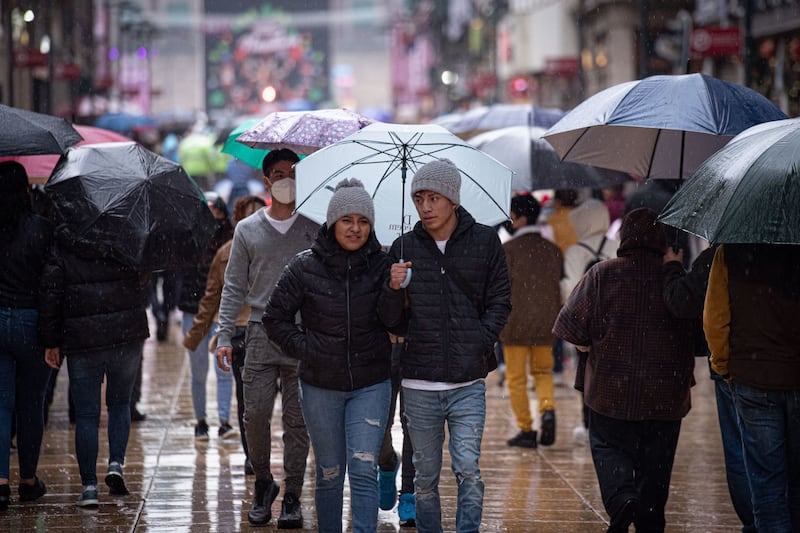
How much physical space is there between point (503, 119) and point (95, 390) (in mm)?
6558

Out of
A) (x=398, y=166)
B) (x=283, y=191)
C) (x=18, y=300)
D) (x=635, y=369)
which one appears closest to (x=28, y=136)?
(x=18, y=300)

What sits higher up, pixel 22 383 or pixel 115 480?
pixel 22 383

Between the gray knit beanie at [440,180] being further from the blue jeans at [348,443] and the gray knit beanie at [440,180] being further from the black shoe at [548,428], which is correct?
the black shoe at [548,428]

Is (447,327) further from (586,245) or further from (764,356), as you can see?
(586,245)

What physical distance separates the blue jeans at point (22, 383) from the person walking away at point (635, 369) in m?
3.00

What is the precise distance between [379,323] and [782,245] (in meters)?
1.79

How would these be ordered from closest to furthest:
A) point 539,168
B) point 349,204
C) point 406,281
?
point 406,281 < point 349,204 < point 539,168

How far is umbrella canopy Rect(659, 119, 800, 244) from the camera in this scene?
532 cm

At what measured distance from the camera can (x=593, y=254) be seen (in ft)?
35.2

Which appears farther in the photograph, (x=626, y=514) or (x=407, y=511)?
(x=407, y=511)

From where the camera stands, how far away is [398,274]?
228 inches

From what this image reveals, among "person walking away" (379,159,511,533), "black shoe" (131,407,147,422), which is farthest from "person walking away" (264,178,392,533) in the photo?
"black shoe" (131,407,147,422)

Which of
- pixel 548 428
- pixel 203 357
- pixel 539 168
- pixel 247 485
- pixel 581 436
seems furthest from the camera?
pixel 539 168

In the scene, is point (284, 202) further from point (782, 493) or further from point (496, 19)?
point (496, 19)
